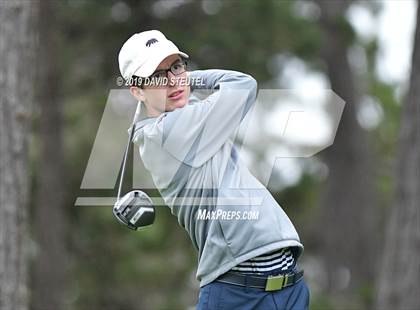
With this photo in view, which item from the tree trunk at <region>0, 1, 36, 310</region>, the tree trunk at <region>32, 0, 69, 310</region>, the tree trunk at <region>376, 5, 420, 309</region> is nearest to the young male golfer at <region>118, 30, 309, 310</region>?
the tree trunk at <region>0, 1, 36, 310</region>

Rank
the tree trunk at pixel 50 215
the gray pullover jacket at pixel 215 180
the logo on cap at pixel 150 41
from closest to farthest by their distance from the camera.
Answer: the gray pullover jacket at pixel 215 180
the logo on cap at pixel 150 41
the tree trunk at pixel 50 215

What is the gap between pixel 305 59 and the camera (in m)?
13.0

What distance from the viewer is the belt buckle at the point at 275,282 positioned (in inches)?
141

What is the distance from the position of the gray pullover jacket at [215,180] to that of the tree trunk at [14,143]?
244 centimetres

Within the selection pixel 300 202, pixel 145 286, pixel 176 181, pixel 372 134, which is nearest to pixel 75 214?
pixel 145 286

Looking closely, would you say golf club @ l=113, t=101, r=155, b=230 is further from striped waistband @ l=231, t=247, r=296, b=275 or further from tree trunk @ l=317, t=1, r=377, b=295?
tree trunk @ l=317, t=1, r=377, b=295

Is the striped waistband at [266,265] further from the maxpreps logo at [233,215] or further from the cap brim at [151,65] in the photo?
the cap brim at [151,65]

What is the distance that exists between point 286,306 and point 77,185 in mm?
11190

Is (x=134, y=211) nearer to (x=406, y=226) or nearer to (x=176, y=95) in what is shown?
(x=176, y=95)

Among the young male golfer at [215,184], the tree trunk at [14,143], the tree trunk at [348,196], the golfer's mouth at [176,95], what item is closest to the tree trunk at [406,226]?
the tree trunk at [14,143]


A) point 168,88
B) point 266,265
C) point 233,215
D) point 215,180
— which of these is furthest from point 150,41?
point 266,265

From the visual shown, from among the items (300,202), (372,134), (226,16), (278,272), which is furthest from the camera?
(372,134)

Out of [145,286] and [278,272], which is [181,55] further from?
[145,286]

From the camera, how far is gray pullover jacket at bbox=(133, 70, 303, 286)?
3576mm
